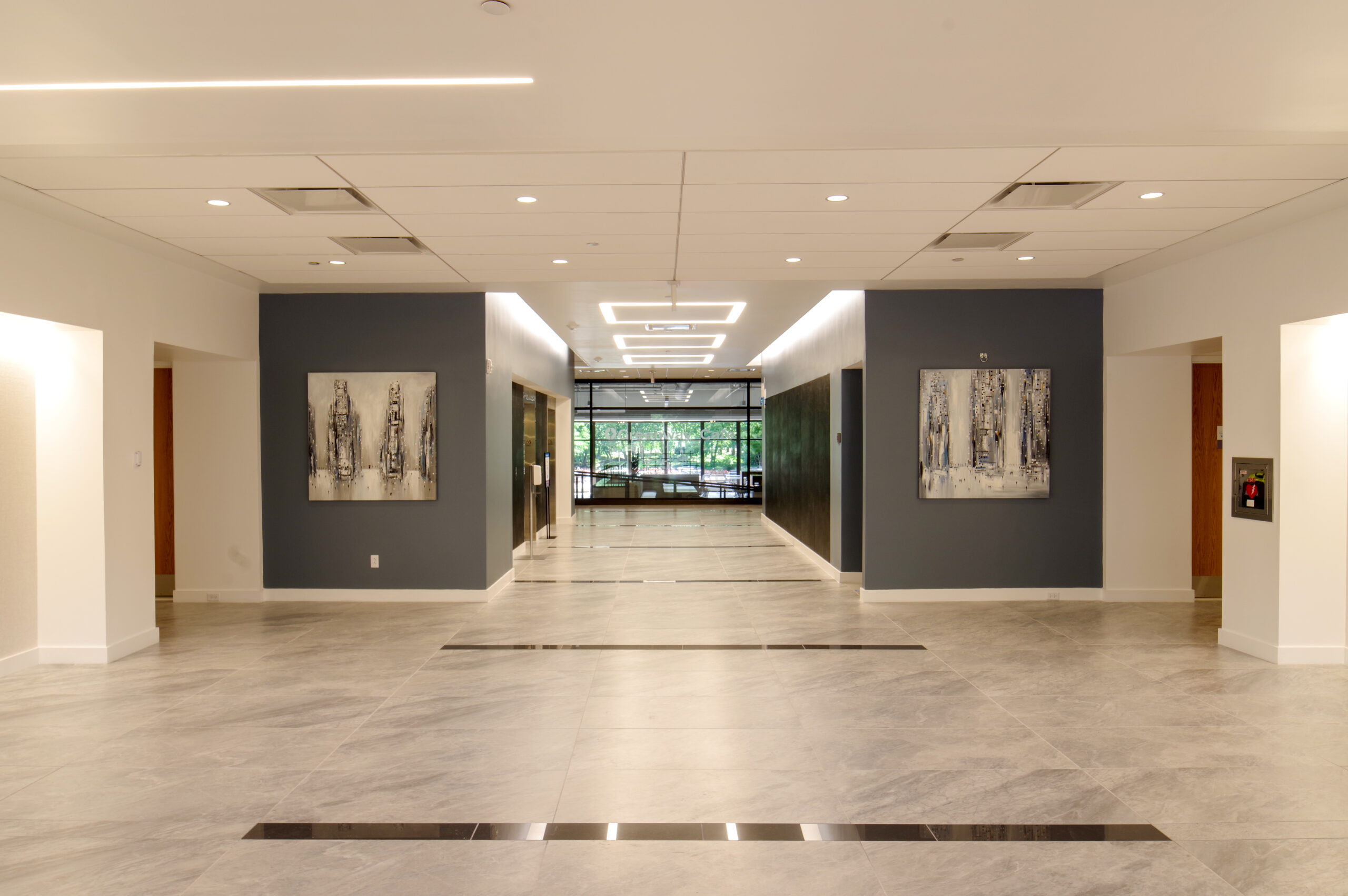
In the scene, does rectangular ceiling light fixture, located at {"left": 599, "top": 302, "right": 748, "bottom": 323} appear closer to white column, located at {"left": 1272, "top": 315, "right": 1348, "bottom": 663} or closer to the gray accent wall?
the gray accent wall

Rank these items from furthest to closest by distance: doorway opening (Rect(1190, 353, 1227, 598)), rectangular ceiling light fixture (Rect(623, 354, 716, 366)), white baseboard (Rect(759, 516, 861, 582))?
rectangular ceiling light fixture (Rect(623, 354, 716, 366)) → white baseboard (Rect(759, 516, 861, 582)) → doorway opening (Rect(1190, 353, 1227, 598))

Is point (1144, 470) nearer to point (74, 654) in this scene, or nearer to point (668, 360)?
point (668, 360)

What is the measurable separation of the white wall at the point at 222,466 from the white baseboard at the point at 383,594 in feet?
0.90

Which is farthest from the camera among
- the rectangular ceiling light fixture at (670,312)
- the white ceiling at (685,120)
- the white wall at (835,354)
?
the rectangular ceiling light fixture at (670,312)

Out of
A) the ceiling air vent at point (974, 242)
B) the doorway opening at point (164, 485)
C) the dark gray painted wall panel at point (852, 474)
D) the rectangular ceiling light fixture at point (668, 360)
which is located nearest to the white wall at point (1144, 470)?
the dark gray painted wall panel at point (852, 474)

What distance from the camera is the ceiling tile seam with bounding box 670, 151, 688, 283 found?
4.40 meters

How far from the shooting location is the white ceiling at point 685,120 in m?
3.02

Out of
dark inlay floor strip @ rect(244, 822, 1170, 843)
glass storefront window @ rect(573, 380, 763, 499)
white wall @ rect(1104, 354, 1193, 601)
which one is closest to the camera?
dark inlay floor strip @ rect(244, 822, 1170, 843)

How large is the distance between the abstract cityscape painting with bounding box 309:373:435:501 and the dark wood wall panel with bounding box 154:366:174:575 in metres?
1.95

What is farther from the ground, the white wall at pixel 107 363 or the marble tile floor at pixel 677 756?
the white wall at pixel 107 363

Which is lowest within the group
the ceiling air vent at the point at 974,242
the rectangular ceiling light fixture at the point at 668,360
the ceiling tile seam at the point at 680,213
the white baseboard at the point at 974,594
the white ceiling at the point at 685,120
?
the white baseboard at the point at 974,594

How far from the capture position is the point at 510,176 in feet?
15.2

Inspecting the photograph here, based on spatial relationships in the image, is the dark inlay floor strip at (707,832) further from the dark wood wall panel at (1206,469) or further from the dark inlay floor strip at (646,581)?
the dark wood wall panel at (1206,469)

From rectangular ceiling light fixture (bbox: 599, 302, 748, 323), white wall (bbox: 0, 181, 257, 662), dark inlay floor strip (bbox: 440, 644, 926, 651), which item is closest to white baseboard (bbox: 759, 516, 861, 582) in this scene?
dark inlay floor strip (bbox: 440, 644, 926, 651)
